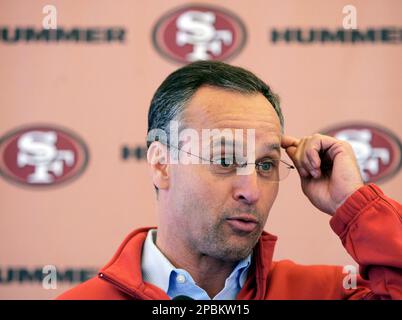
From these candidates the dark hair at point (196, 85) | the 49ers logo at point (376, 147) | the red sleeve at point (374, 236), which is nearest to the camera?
the red sleeve at point (374, 236)

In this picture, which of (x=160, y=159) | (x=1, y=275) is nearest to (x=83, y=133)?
(x=1, y=275)

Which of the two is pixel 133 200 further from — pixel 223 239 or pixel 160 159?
pixel 223 239

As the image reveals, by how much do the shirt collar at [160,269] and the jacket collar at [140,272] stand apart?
2 centimetres

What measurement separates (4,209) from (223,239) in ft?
3.06

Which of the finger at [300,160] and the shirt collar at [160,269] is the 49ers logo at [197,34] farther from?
the shirt collar at [160,269]

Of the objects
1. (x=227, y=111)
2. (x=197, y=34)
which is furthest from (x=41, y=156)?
(x=227, y=111)

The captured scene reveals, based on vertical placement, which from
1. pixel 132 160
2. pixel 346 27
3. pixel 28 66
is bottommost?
pixel 132 160

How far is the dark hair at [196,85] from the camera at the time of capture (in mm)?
1158

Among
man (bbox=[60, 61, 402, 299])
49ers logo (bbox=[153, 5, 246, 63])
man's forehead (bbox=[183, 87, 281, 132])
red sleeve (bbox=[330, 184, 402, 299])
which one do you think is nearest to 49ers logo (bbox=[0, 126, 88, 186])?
49ers logo (bbox=[153, 5, 246, 63])

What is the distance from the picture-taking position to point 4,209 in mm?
1767

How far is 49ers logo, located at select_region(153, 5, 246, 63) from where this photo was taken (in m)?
1.78

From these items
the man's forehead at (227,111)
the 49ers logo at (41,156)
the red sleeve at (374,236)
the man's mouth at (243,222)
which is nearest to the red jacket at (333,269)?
the red sleeve at (374,236)

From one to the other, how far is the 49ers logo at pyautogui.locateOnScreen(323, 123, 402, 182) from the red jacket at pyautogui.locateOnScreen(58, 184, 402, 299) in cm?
60

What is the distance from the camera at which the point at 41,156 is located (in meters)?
1.79
